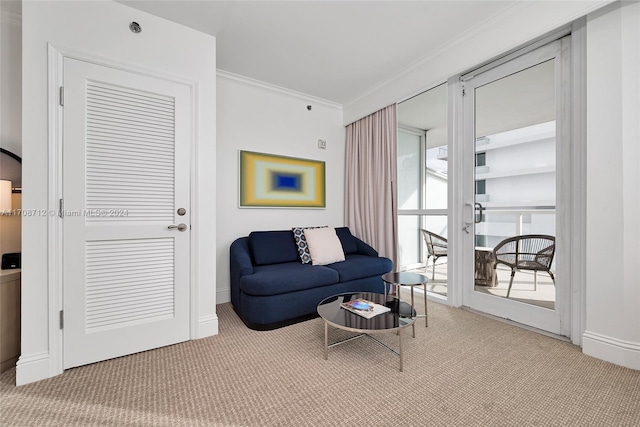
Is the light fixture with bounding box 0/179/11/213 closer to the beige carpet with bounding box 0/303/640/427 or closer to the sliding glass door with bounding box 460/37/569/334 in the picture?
the beige carpet with bounding box 0/303/640/427

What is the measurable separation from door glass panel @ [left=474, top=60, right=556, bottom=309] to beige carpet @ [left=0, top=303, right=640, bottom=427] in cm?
59

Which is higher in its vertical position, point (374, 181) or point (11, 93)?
point (11, 93)

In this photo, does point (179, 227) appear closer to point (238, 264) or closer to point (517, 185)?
point (238, 264)

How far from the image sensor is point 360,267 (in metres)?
3.01

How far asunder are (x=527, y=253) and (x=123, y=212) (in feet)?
11.0

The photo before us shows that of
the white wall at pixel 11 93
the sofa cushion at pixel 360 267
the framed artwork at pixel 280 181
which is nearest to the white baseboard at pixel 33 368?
the white wall at pixel 11 93

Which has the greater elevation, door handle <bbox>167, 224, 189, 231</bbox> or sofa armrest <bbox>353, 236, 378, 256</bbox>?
door handle <bbox>167, 224, 189, 231</bbox>

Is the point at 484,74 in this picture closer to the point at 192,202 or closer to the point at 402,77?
the point at 402,77

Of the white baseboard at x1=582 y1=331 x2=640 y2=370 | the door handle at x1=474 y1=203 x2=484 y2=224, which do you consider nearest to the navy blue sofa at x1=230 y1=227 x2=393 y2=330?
the door handle at x1=474 y1=203 x2=484 y2=224

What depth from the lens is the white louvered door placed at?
72.1 inches

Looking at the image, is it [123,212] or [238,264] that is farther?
[238,264]

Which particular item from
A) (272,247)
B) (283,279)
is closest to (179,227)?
(283,279)

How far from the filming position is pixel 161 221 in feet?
6.97

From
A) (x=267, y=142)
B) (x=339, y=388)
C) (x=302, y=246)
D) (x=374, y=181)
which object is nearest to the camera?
(x=339, y=388)
